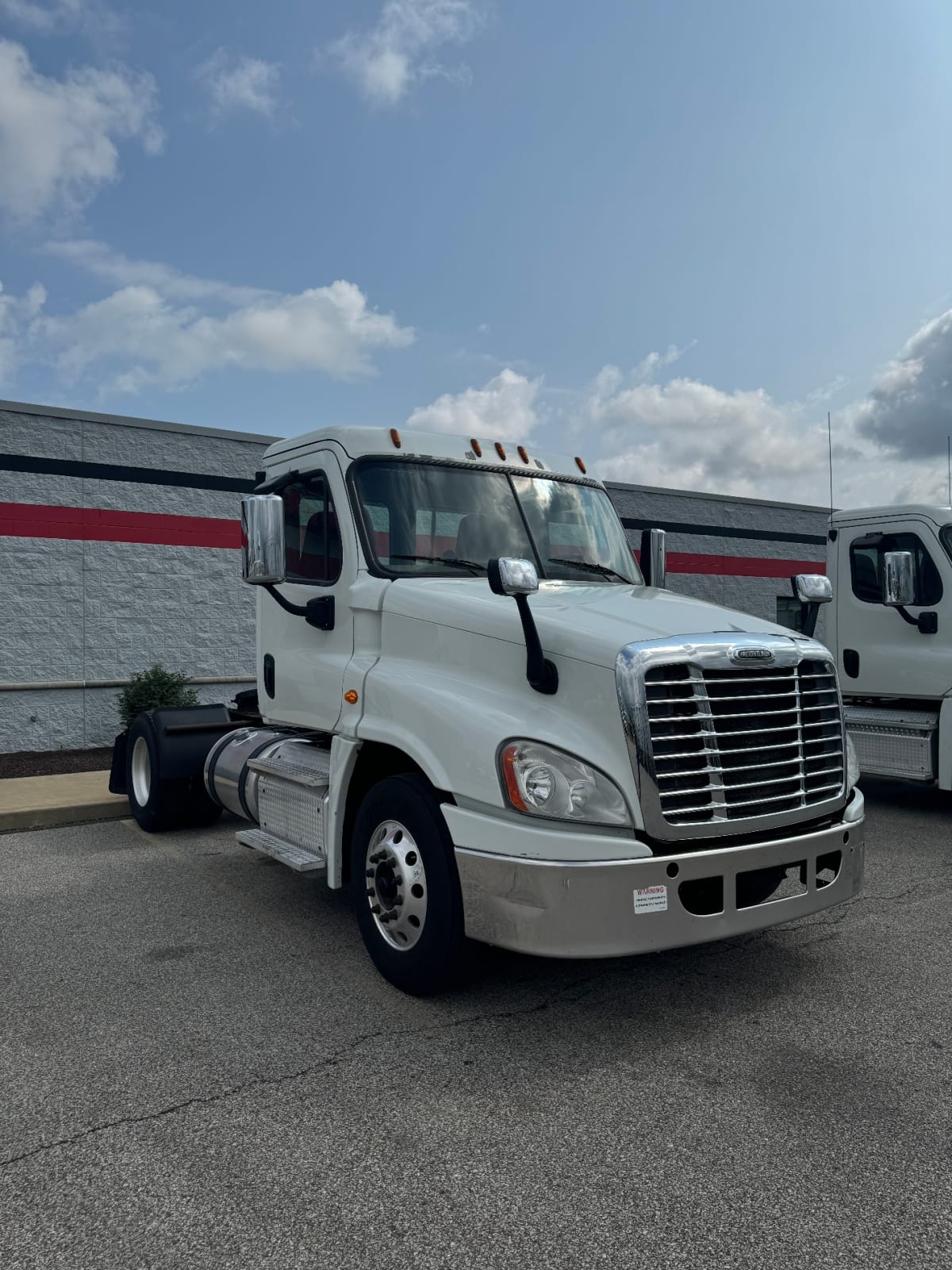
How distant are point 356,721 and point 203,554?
9.04 metres

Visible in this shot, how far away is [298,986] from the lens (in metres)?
4.30

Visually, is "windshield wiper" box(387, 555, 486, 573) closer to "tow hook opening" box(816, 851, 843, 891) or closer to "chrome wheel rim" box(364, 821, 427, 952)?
"chrome wheel rim" box(364, 821, 427, 952)

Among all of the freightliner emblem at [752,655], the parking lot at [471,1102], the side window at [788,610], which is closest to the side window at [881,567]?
the parking lot at [471,1102]

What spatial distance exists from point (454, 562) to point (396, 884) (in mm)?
1610

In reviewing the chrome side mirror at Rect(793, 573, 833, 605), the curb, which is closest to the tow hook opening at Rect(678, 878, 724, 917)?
the chrome side mirror at Rect(793, 573, 833, 605)

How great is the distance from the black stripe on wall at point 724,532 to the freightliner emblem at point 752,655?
13.0 meters

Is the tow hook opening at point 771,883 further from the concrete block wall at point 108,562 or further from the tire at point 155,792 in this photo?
the concrete block wall at point 108,562

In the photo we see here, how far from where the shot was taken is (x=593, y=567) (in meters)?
5.20

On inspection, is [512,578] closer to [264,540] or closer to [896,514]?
[264,540]

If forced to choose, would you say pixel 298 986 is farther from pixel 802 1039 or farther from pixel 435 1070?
pixel 802 1039

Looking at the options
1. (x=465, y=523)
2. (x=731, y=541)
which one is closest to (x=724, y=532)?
(x=731, y=541)

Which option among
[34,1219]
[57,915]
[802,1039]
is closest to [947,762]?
[802,1039]

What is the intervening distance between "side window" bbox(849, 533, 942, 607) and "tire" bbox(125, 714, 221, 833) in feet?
20.0

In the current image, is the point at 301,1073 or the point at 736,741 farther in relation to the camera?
the point at 736,741
